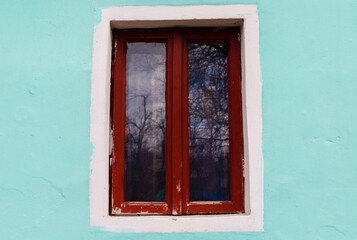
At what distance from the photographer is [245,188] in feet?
7.41

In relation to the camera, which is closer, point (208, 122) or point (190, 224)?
point (190, 224)

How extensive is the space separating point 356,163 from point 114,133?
1711 millimetres

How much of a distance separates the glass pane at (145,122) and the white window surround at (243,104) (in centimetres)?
17

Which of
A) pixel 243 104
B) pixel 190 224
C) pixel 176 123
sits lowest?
pixel 190 224

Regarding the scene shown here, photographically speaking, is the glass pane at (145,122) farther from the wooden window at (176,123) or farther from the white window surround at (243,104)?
the white window surround at (243,104)

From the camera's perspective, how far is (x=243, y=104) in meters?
2.30

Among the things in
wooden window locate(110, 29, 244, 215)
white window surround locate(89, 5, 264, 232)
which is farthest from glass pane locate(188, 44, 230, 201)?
white window surround locate(89, 5, 264, 232)

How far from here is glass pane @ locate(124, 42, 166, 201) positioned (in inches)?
92.2

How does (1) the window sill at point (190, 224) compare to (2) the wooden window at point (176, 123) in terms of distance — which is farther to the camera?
(2) the wooden window at point (176, 123)

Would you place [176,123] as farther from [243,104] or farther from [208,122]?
[243,104]

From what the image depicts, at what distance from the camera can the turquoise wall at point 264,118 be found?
216 centimetres

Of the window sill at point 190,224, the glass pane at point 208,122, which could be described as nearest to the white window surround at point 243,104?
the window sill at point 190,224

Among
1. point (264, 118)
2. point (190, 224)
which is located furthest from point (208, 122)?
point (190, 224)

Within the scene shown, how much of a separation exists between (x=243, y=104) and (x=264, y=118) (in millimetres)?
184
